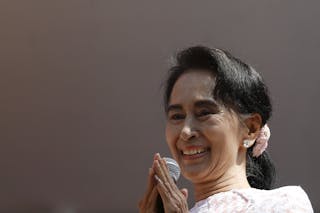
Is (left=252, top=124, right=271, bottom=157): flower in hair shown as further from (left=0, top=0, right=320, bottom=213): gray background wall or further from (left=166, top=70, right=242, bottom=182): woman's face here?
(left=0, top=0, right=320, bottom=213): gray background wall

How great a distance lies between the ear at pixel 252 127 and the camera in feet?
4.97

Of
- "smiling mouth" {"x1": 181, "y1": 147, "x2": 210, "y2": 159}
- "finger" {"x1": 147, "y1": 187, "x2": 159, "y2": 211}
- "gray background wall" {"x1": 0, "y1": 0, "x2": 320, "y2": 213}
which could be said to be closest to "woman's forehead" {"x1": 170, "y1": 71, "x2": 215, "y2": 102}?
"smiling mouth" {"x1": 181, "y1": 147, "x2": 210, "y2": 159}

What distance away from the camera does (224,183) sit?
150cm

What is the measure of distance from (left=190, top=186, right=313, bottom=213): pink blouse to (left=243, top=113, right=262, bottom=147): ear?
0.41 ft

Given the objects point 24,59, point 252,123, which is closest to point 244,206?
point 252,123

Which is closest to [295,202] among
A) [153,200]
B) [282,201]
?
[282,201]

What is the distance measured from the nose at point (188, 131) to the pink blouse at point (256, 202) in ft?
0.47

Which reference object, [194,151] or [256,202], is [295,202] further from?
[194,151]

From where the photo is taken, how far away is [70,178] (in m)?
4.51

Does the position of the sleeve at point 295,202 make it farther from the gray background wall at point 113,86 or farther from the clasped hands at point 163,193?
the gray background wall at point 113,86

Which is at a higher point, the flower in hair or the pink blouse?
the flower in hair

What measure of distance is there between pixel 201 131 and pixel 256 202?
0.62 ft

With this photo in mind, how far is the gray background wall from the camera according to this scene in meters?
3.68

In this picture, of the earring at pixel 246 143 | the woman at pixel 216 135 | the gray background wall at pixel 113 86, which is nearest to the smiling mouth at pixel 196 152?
the woman at pixel 216 135
